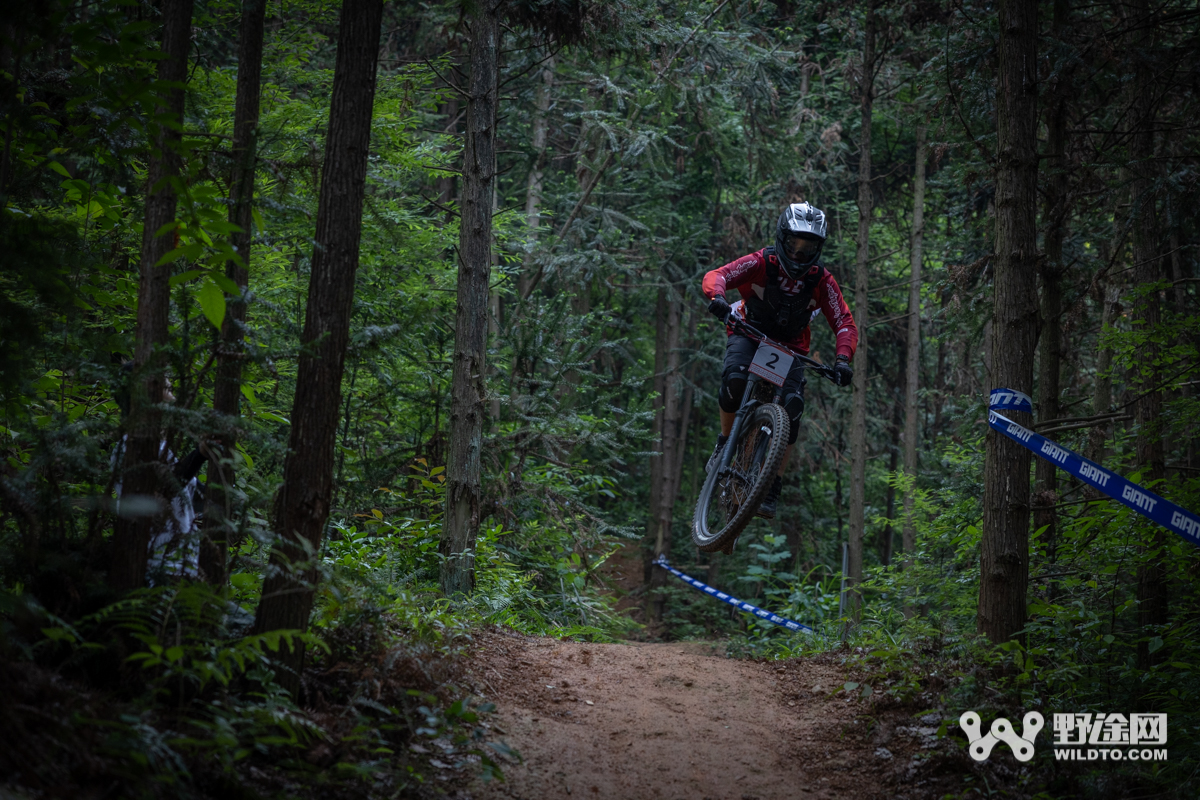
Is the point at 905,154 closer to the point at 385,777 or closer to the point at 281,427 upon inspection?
the point at 281,427

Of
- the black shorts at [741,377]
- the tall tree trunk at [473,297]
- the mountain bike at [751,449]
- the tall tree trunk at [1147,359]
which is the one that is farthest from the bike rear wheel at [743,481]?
the tall tree trunk at [1147,359]

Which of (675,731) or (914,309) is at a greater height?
(914,309)

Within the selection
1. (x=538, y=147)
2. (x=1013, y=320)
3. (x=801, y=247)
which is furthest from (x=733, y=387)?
(x=538, y=147)

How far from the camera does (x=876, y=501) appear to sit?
1005 inches

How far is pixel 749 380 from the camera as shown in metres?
7.56

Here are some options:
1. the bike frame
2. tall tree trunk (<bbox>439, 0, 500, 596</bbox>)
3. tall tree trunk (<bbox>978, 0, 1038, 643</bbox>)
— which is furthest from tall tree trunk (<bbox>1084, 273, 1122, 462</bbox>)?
tall tree trunk (<bbox>439, 0, 500, 596</bbox>)

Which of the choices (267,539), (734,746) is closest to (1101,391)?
(734,746)

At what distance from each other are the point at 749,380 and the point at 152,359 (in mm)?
5077

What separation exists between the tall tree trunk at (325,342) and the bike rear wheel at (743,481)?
3.84m

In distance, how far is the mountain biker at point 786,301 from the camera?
715cm

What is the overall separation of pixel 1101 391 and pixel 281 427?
31.7 ft

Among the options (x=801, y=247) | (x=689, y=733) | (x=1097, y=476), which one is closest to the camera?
(x=1097, y=476)

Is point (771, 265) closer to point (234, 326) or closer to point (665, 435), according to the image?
point (234, 326)

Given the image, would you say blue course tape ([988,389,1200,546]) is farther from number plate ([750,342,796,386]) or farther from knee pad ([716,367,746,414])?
knee pad ([716,367,746,414])
